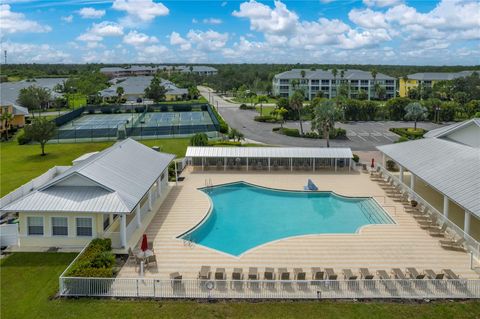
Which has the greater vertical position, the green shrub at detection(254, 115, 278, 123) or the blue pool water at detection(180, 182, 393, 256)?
the green shrub at detection(254, 115, 278, 123)

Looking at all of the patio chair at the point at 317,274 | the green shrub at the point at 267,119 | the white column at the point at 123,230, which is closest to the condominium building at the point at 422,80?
the green shrub at the point at 267,119

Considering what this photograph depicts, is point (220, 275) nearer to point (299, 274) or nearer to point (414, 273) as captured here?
point (299, 274)

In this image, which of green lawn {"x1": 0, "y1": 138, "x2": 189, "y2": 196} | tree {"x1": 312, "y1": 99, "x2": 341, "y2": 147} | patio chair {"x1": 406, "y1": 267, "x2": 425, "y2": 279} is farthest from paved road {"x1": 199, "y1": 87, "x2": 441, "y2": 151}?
patio chair {"x1": 406, "y1": 267, "x2": 425, "y2": 279}

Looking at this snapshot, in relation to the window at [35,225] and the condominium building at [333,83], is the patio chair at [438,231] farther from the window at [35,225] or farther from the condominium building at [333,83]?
the condominium building at [333,83]

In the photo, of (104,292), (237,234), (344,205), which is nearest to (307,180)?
(344,205)

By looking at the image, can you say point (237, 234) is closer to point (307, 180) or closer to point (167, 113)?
point (307, 180)

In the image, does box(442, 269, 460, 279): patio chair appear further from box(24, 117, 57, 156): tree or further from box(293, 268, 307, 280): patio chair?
box(24, 117, 57, 156): tree
